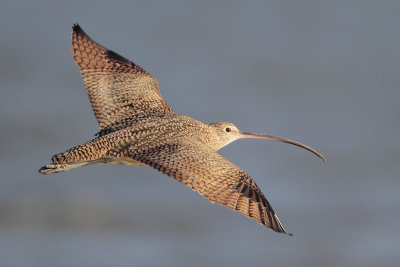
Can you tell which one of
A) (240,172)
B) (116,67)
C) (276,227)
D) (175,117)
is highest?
(116,67)

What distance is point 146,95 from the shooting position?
1346cm

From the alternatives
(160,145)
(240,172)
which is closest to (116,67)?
(160,145)

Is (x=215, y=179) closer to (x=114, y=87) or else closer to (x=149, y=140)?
(x=149, y=140)

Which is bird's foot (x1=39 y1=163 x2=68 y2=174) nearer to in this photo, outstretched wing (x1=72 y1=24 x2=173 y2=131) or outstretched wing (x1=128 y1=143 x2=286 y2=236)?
outstretched wing (x1=72 y1=24 x2=173 y2=131)

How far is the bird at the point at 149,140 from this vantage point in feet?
34.9

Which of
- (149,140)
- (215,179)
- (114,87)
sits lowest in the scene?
(215,179)

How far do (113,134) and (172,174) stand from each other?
187 centimetres

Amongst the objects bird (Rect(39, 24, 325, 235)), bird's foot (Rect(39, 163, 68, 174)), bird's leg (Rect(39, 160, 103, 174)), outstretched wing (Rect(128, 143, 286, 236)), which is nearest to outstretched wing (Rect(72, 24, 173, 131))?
bird (Rect(39, 24, 325, 235))

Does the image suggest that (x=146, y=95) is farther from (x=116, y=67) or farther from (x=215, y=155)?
(x=215, y=155)

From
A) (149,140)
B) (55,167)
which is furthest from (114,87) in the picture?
(149,140)

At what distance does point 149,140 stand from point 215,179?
1.55 metres

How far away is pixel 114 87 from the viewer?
533 inches

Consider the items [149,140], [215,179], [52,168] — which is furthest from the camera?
[52,168]

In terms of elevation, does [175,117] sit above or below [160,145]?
above
